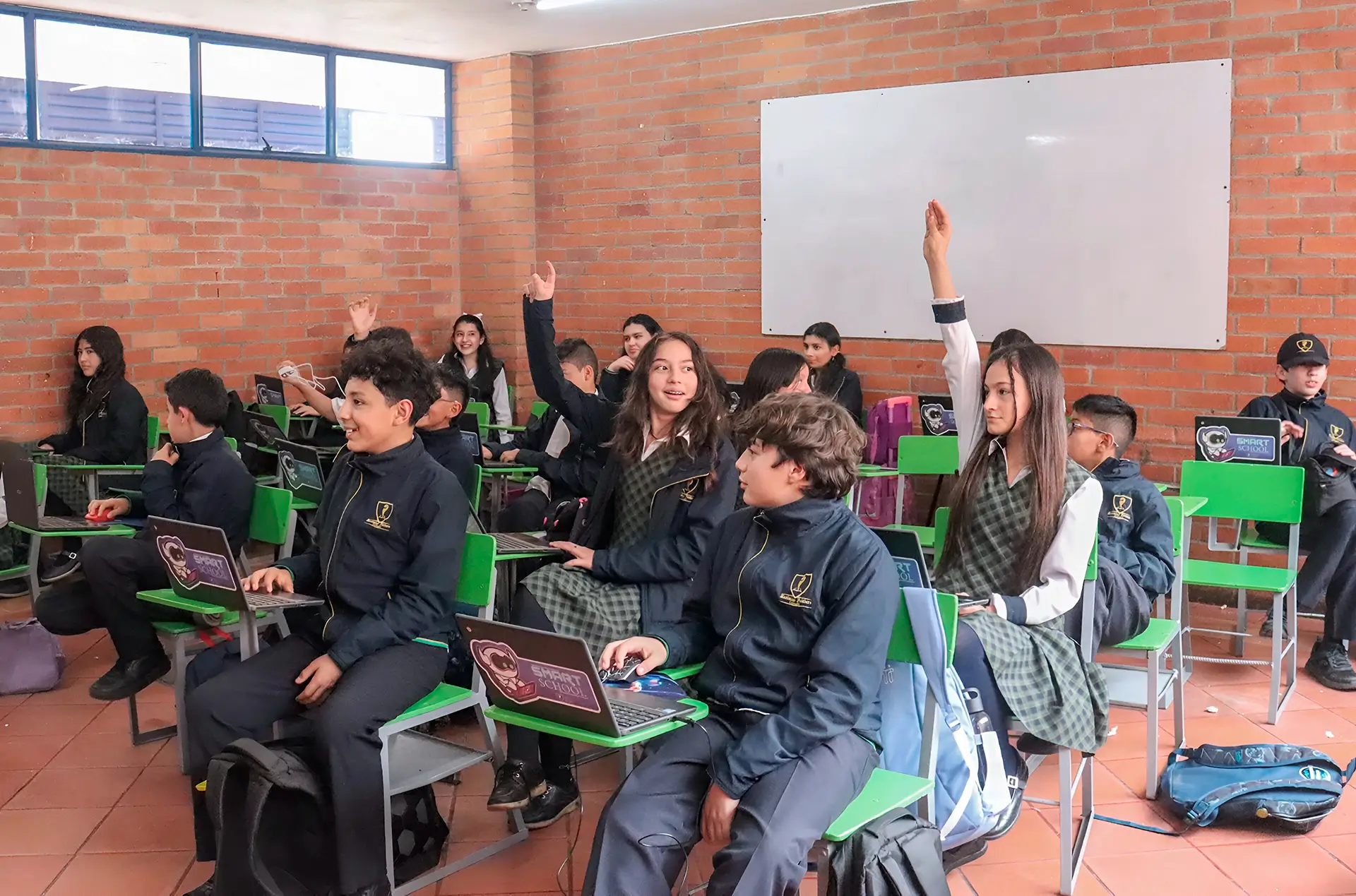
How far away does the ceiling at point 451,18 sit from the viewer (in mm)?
6246

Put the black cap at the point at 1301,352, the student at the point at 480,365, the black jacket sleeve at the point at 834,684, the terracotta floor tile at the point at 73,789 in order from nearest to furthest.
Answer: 1. the black jacket sleeve at the point at 834,684
2. the terracotta floor tile at the point at 73,789
3. the black cap at the point at 1301,352
4. the student at the point at 480,365

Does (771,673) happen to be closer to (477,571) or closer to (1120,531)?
(477,571)

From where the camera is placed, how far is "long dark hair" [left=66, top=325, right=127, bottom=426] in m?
6.22

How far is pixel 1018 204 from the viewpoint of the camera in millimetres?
5812

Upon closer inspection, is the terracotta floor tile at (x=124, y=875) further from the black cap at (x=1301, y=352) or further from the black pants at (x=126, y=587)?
the black cap at (x=1301, y=352)

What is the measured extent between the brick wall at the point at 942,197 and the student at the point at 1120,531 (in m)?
1.72

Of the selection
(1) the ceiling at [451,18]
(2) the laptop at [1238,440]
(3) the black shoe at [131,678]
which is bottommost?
(3) the black shoe at [131,678]

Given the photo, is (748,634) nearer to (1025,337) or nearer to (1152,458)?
(1025,337)

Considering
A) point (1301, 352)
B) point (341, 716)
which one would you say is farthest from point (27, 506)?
→ point (1301, 352)

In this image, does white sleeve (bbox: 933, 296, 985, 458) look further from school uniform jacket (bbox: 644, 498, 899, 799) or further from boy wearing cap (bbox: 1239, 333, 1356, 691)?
boy wearing cap (bbox: 1239, 333, 1356, 691)

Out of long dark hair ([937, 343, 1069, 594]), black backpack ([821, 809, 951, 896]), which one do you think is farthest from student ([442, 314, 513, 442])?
black backpack ([821, 809, 951, 896])

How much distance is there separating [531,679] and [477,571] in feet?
2.89

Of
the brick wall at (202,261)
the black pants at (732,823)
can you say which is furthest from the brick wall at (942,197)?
the black pants at (732,823)

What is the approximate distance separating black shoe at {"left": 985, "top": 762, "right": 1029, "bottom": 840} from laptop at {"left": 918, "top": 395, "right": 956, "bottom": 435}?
2.75 meters
